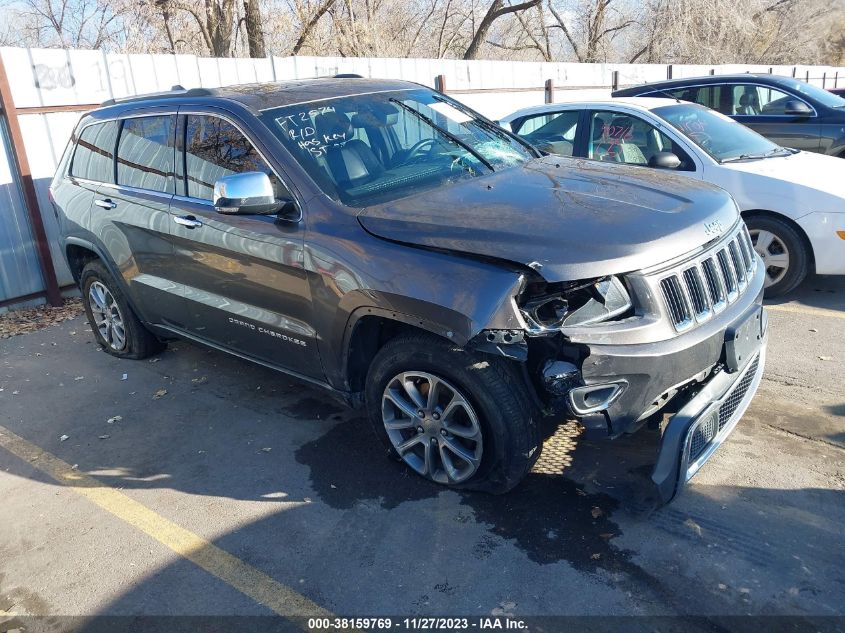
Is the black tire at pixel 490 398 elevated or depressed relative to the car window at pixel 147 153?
depressed

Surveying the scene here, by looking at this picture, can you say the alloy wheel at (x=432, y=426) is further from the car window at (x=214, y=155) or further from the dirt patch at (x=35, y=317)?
the dirt patch at (x=35, y=317)

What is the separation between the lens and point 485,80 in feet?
40.7

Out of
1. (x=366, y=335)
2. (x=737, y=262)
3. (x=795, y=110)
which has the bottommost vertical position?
(x=366, y=335)

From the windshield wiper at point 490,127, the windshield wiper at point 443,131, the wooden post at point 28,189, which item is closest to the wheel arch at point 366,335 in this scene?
the windshield wiper at point 443,131

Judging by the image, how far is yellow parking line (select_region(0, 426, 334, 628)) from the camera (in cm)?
302

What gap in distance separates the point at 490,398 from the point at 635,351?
0.66m

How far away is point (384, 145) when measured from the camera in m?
4.11

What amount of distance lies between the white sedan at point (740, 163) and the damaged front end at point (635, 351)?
2.80 metres

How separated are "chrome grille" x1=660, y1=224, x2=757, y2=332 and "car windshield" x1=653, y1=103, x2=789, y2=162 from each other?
9.64ft

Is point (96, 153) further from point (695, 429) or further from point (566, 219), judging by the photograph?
point (695, 429)

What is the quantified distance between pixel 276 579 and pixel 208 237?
2097 millimetres

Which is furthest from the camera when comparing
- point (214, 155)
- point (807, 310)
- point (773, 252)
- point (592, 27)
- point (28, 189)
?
point (592, 27)

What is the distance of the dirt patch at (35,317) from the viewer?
23.1 feet

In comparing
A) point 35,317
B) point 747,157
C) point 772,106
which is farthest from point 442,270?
point 772,106
